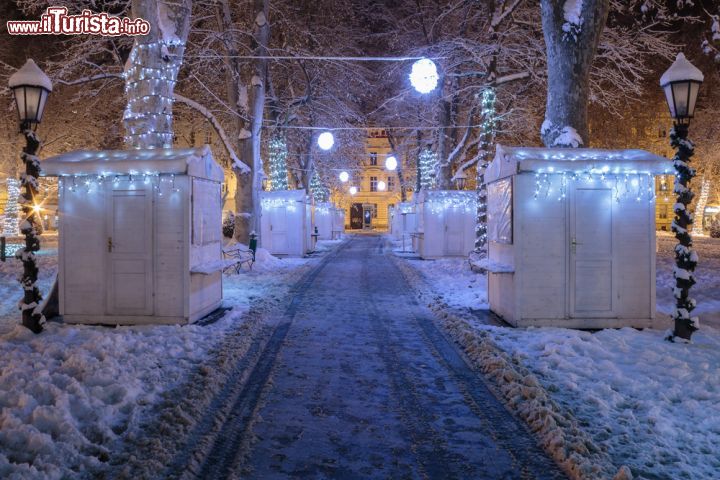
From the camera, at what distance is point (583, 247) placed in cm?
872

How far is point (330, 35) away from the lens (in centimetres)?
2545

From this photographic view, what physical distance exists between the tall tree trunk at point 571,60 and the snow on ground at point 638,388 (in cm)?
420

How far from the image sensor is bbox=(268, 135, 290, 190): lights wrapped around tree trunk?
25672 millimetres

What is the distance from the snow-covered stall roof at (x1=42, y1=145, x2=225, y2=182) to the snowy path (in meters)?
3.07

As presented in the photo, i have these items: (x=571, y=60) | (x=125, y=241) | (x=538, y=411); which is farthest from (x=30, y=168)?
(x=571, y=60)

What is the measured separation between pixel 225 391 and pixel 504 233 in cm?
568

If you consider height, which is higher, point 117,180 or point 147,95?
point 147,95

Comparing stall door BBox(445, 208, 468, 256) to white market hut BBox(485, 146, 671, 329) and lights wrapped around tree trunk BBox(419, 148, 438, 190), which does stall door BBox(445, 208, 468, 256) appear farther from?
white market hut BBox(485, 146, 671, 329)

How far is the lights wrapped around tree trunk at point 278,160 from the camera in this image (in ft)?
84.2

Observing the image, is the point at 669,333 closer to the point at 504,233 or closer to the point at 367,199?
the point at 504,233

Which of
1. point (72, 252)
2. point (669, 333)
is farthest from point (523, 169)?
point (72, 252)

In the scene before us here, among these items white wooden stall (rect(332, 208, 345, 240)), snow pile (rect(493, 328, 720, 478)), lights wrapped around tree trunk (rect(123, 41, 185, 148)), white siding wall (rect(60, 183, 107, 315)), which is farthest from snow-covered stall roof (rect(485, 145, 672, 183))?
white wooden stall (rect(332, 208, 345, 240))

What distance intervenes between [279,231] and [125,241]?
16.8m

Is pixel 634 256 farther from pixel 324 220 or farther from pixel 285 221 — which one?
pixel 324 220
